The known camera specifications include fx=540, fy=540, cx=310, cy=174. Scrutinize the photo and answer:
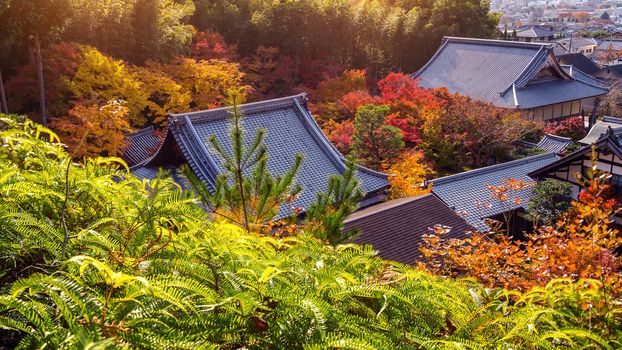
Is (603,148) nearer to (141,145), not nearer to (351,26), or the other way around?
(141,145)

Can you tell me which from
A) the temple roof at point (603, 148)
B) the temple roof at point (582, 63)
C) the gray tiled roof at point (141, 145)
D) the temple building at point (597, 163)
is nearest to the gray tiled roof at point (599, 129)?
the temple building at point (597, 163)

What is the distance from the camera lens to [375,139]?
1678cm

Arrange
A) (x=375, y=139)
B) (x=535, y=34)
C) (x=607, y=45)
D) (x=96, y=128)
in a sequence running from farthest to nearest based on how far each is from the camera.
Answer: (x=535, y=34) < (x=607, y=45) < (x=375, y=139) < (x=96, y=128)

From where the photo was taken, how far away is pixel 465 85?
29141 millimetres

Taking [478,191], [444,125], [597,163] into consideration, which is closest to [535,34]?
[444,125]

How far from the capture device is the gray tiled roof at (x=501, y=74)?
87.2 feet

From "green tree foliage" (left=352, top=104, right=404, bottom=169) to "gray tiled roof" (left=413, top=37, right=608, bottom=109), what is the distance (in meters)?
11.3

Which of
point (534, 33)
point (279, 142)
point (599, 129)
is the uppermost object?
point (279, 142)

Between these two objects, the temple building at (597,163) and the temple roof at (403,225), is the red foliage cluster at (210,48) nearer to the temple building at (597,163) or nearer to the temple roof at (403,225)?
the temple building at (597,163)

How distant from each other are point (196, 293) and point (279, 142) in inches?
459

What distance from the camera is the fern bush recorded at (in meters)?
1.89

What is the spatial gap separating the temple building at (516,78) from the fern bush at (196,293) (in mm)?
24393

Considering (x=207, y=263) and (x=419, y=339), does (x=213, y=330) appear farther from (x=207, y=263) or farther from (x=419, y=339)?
(x=419, y=339)

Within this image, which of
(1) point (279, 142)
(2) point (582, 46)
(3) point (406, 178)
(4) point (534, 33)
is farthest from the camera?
(4) point (534, 33)
